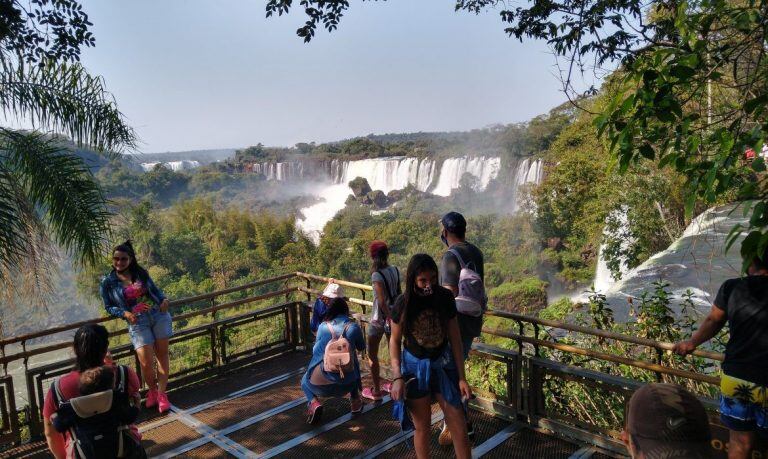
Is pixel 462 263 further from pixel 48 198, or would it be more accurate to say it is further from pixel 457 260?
pixel 48 198

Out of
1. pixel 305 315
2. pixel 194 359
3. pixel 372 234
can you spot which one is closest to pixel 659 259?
pixel 305 315

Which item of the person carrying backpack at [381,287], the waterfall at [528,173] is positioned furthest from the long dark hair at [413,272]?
the waterfall at [528,173]

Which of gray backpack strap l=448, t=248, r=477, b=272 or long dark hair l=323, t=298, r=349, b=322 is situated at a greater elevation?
gray backpack strap l=448, t=248, r=477, b=272

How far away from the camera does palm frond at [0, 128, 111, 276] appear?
4.64 m

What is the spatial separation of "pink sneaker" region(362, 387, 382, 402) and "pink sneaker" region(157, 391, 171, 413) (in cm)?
158

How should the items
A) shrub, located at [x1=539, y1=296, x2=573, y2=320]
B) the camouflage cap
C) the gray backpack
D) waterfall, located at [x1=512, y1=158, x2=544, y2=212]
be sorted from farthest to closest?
waterfall, located at [x1=512, y1=158, x2=544, y2=212]
shrub, located at [x1=539, y1=296, x2=573, y2=320]
the gray backpack
the camouflage cap

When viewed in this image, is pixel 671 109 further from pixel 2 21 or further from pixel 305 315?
pixel 2 21

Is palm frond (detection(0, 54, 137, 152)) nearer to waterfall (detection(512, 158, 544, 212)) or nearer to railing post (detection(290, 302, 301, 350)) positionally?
railing post (detection(290, 302, 301, 350))

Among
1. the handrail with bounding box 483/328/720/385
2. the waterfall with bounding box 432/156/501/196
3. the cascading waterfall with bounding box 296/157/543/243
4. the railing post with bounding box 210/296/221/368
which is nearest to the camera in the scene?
the handrail with bounding box 483/328/720/385

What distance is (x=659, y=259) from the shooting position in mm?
12586

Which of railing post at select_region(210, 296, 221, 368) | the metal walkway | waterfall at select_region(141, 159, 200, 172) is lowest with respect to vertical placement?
the metal walkway

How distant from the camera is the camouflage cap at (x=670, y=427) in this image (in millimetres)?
1369

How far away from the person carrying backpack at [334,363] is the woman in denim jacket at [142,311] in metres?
1.20

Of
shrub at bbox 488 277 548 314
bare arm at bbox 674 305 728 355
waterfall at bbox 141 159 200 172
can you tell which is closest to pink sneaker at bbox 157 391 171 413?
bare arm at bbox 674 305 728 355
